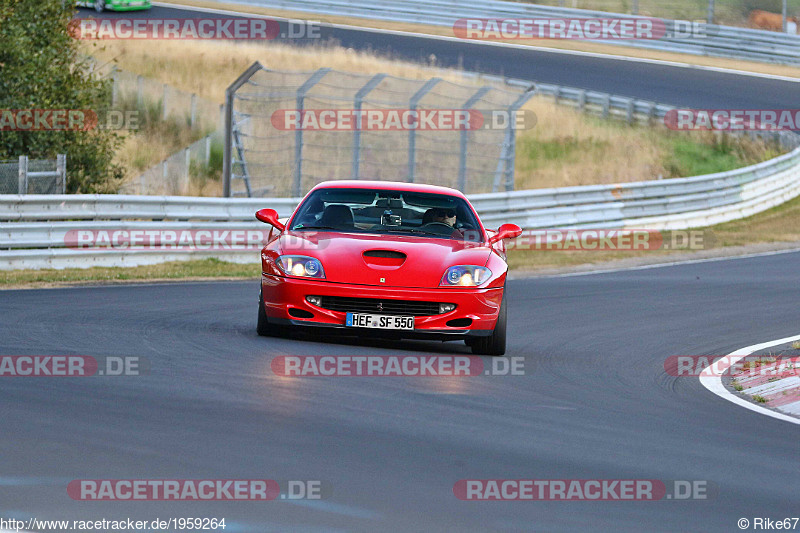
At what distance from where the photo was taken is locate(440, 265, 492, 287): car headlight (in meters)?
10.2

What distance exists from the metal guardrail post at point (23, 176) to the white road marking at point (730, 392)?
401 inches

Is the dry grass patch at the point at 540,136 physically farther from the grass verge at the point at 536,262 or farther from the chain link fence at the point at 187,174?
the grass verge at the point at 536,262

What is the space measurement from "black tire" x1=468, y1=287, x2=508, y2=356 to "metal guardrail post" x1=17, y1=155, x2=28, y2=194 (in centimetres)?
932

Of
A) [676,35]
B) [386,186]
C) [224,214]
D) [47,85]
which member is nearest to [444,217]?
[386,186]

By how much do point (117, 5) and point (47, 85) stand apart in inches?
955

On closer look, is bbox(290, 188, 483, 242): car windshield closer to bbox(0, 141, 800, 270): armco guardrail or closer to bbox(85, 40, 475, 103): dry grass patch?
bbox(0, 141, 800, 270): armco guardrail

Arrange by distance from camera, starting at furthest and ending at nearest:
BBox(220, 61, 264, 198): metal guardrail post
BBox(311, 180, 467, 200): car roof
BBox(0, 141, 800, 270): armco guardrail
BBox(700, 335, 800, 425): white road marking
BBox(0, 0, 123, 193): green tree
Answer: BBox(0, 0, 123, 193): green tree < BBox(220, 61, 264, 198): metal guardrail post < BBox(0, 141, 800, 270): armco guardrail < BBox(311, 180, 467, 200): car roof < BBox(700, 335, 800, 425): white road marking

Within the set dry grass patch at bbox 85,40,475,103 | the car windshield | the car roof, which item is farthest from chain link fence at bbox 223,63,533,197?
the car windshield

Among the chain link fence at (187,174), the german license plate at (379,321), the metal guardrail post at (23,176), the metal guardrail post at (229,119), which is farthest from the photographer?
the chain link fence at (187,174)

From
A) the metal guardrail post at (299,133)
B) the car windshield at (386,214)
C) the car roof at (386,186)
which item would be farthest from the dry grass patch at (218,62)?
the car windshield at (386,214)

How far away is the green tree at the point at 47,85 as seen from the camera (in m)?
20.8

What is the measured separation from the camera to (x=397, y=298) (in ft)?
33.0

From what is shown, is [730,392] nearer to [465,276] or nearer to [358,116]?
[465,276]

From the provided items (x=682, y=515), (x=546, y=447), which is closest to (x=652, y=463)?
(x=546, y=447)
